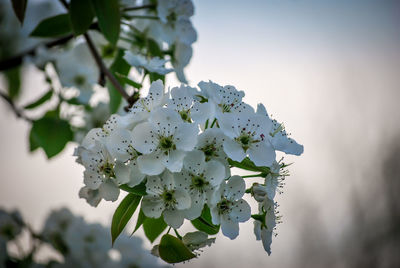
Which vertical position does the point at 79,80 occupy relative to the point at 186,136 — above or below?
above

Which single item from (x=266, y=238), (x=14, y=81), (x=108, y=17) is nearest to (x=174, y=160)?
(x=266, y=238)

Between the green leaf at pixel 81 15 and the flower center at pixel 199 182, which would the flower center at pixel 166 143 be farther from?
the green leaf at pixel 81 15

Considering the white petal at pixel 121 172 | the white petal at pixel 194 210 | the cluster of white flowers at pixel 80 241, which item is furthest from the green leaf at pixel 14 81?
the white petal at pixel 194 210

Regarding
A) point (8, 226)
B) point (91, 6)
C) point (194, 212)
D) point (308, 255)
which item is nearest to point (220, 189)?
point (194, 212)

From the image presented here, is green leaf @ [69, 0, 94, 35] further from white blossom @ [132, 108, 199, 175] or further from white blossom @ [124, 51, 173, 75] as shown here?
white blossom @ [132, 108, 199, 175]

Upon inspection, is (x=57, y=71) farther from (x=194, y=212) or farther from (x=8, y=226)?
(x=194, y=212)

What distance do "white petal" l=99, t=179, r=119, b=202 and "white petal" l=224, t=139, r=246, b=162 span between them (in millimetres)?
231

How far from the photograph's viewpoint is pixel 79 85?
1.57 m

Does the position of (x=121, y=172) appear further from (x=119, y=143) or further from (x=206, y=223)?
(x=206, y=223)

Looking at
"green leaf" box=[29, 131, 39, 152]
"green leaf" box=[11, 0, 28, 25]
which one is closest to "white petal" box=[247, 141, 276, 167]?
"green leaf" box=[11, 0, 28, 25]

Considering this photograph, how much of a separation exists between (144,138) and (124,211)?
0.18 m

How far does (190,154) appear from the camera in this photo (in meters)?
0.79

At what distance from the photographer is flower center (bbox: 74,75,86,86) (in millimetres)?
1552

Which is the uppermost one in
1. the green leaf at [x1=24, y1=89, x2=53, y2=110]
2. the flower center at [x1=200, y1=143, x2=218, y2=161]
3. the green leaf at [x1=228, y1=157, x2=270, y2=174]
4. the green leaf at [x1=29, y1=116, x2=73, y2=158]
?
the green leaf at [x1=24, y1=89, x2=53, y2=110]
